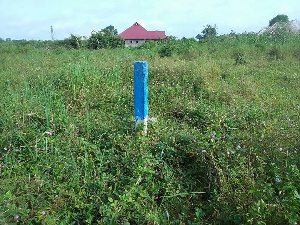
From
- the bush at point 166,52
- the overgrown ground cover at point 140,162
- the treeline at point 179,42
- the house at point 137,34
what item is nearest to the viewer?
the overgrown ground cover at point 140,162

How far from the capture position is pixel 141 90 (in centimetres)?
287

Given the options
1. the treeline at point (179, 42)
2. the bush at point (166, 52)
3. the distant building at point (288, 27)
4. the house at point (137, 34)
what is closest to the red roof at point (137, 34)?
the house at point (137, 34)

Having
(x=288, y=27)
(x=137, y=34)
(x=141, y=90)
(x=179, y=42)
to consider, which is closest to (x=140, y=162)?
(x=141, y=90)

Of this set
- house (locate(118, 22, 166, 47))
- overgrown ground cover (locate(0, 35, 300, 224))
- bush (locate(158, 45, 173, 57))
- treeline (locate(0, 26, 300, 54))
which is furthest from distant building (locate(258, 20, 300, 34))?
house (locate(118, 22, 166, 47))

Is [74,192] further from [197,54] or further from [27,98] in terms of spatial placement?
[197,54]

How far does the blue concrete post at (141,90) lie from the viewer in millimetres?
2848

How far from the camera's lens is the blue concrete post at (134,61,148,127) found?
285cm

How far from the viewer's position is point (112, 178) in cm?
228

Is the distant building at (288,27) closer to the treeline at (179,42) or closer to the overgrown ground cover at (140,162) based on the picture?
the treeline at (179,42)

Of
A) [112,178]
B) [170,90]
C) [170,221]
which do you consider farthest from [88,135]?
[170,90]

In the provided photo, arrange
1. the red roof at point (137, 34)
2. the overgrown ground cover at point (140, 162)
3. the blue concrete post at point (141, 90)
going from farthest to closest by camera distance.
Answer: the red roof at point (137, 34) < the blue concrete post at point (141, 90) < the overgrown ground cover at point (140, 162)

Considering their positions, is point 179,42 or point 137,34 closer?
point 179,42

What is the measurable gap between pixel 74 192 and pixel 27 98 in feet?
5.87

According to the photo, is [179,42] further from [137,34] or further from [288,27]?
[137,34]
